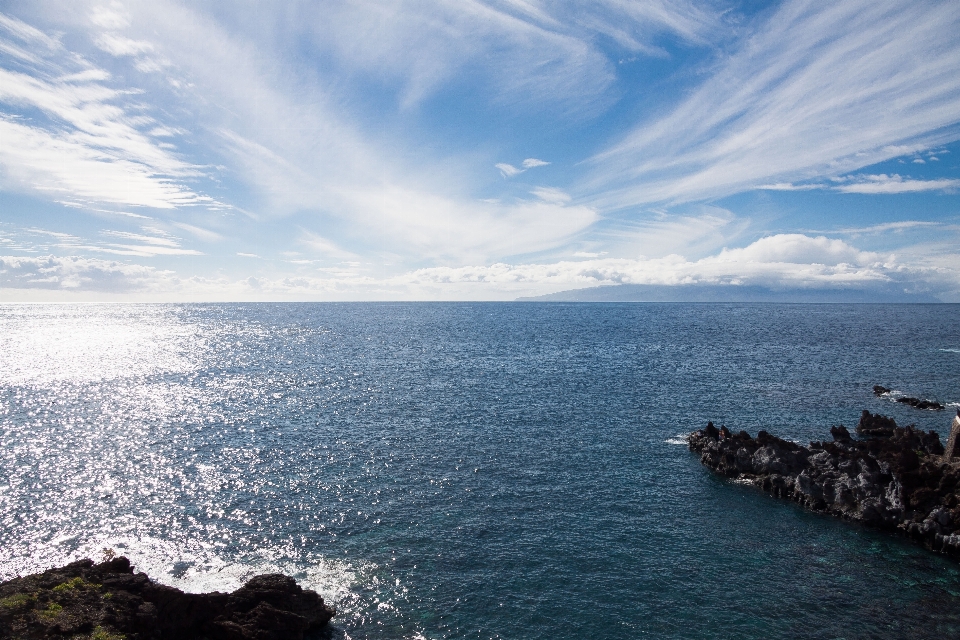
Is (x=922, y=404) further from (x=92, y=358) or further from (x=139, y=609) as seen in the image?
(x=92, y=358)

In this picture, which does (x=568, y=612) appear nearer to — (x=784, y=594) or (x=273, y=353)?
(x=784, y=594)

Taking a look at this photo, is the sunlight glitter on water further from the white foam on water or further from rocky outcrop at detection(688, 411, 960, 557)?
rocky outcrop at detection(688, 411, 960, 557)

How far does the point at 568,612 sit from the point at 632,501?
18.7 metres

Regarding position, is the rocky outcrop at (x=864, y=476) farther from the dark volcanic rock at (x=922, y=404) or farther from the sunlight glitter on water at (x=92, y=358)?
the sunlight glitter on water at (x=92, y=358)

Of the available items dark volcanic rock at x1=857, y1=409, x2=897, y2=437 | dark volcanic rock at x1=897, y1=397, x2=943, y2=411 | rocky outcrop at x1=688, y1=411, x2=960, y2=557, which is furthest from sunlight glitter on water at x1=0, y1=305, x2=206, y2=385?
dark volcanic rock at x1=897, y1=397, x2=943, y2=411

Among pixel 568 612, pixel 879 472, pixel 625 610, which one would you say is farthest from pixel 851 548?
pixel 568 612

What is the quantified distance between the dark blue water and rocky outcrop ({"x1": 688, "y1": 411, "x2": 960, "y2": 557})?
2.11 meters

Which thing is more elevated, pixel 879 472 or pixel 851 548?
pixel 879 472

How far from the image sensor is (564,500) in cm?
5075

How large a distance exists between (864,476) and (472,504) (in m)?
37.4

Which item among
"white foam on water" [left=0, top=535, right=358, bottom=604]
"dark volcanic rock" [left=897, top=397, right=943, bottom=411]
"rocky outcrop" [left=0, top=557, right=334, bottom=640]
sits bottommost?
"white foam on water" [left=0, top=535, right=358, bottom=604]

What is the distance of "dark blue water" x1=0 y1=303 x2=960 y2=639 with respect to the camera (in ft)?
115

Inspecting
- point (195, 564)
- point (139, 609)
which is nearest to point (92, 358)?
point (195, 564)

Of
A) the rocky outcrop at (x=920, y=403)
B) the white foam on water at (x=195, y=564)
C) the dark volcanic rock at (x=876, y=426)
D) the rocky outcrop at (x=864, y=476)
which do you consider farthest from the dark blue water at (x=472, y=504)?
the dark volcanic rock at (x=876, y=426)
